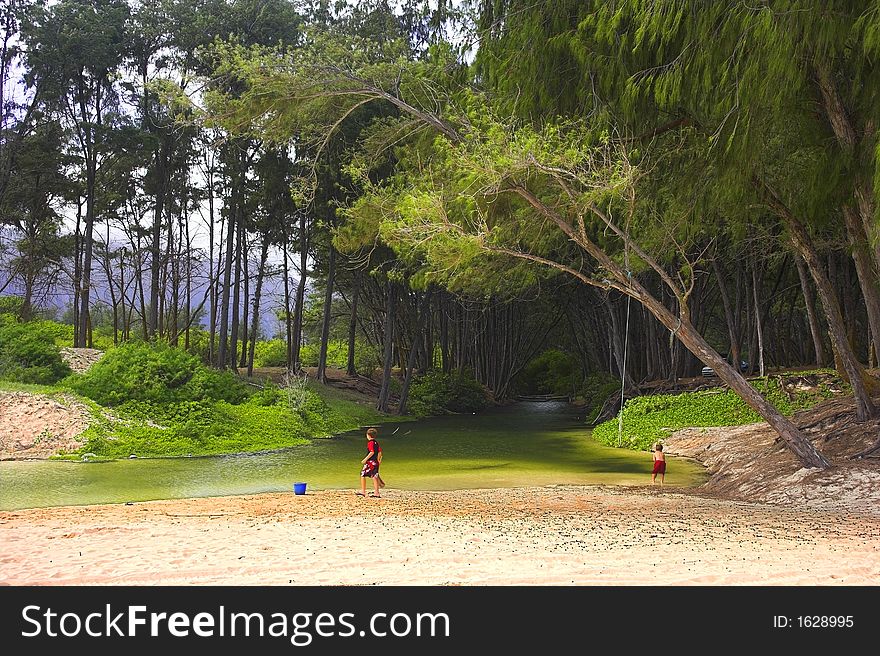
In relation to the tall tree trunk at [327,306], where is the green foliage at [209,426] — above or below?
below

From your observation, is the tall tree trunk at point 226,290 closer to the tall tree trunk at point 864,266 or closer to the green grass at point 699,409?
the green grass at point 699,409

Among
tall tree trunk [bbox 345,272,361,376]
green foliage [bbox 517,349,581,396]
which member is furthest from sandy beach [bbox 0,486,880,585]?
green foliage [bbox 517,349,581,396]

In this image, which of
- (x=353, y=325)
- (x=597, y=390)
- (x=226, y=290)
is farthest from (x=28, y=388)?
(x=597, y=390)

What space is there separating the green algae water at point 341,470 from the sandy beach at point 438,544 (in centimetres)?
215

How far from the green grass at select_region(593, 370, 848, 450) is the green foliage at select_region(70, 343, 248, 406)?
1061 centimetres

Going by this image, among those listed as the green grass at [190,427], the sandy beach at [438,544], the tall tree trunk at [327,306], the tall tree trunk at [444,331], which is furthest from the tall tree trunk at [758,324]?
the tall tree trunk at [444,331]

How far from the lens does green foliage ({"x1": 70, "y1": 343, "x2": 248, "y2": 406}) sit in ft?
60.0

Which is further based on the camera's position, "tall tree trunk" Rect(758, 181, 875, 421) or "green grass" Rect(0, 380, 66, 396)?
"green grass" Rect(0, 380, 66, 396)

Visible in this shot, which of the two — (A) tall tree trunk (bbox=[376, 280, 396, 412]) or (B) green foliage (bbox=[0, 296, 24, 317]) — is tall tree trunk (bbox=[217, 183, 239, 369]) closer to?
(A) tall tree trunk (bbox=[376, 280, 396, 412])

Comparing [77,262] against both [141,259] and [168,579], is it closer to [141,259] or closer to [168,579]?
[141,259]

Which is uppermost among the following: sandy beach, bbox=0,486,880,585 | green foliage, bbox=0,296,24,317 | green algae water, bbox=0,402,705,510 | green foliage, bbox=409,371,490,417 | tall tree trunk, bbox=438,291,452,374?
green foliage, bbox=0,296,24,317

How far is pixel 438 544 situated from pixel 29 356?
16.5 metres

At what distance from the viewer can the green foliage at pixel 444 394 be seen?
30.2 meters

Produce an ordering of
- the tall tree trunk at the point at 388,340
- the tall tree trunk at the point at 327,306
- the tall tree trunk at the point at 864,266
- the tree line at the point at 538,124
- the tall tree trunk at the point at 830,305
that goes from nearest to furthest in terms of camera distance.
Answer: the tree line at the point at 538,124 → the tall tree trunk at the point at 864,266 → the tall tree trunk at the point at 830,305 → the tall tree trunk at the point at 327,306 → the tall tree trunk at the point at 388,340
